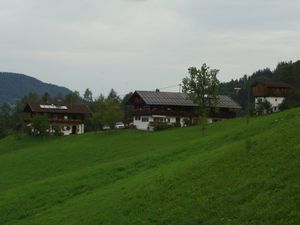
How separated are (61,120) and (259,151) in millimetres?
87825

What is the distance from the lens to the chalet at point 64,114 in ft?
355

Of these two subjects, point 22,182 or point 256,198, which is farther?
point 22,182

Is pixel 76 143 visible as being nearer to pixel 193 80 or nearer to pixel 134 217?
pixel 193 80

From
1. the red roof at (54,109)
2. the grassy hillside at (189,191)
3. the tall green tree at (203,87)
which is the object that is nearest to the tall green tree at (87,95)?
the red roof at (54,109)

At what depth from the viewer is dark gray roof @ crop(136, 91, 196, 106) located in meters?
99.1

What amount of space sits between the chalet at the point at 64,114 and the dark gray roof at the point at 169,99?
16.8 m

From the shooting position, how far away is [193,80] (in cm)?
7675

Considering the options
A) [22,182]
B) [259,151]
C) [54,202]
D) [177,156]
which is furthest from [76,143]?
[259,151]

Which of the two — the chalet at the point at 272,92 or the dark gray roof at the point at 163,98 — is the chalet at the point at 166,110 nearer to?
the dark gray roof at the point at 163,98

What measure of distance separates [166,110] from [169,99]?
3.13 m

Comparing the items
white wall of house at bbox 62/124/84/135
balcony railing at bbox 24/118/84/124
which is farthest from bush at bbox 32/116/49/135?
white wall of house at bbox 62/124/84/135

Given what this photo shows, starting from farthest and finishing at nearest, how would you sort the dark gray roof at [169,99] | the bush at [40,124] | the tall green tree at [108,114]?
the dark gray roof at [169,99] → the bush at [40,124] → the tall green tree at [108,114]

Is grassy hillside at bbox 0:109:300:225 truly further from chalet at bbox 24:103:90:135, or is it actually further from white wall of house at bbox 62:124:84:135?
chalet at bbox 24:103:90:135

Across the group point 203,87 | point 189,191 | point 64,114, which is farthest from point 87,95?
point 189,191
